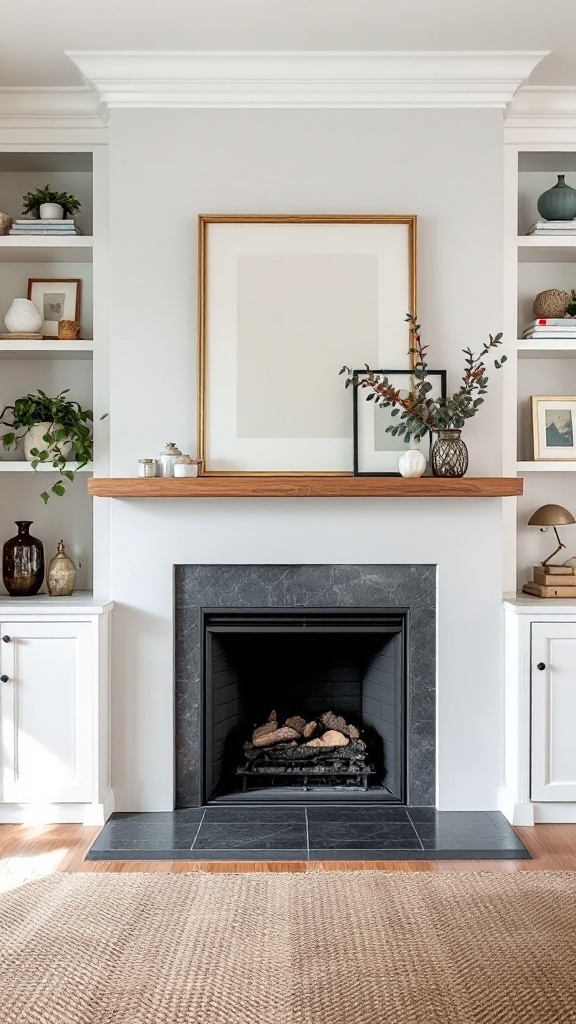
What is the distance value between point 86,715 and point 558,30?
Result: 2.92 meters

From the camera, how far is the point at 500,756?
3.16 m

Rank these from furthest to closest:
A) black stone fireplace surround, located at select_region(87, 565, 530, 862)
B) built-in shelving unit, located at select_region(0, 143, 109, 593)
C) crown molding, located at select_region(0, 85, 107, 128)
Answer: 1. built-in shelving unit, located at select_region(0, 143, 109, 593)
2. crown molding, located at select_region(0, 85, 107, 128)
3. black stone fireplace surround, located at select_region(87, 565, 530, 862)

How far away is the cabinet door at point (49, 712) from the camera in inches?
119

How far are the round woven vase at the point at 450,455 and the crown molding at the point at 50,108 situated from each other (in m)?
1.81

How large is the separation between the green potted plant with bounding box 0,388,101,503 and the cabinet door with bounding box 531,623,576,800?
6.09 feet

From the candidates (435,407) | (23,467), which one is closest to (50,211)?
(23,467)

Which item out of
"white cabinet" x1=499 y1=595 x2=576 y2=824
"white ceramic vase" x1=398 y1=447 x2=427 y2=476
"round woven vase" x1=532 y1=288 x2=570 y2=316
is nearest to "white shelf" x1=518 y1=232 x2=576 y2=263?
"round woven vase" x1=532 y1=288 x2=570 y2=316

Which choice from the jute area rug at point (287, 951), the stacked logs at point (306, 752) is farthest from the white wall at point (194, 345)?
the jute area rug at point (287, 951)

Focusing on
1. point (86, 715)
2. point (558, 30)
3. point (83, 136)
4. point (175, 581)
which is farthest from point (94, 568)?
point (558, 30)

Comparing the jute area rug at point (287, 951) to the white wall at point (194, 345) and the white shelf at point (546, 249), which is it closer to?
the white wall at point (194, 345)

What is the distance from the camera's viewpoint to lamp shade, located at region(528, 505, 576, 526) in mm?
3283

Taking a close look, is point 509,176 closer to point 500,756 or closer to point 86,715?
point 500,756

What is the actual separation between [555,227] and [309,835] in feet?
8.19

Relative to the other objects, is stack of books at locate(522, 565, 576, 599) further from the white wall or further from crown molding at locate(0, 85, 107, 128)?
crown molding at locate(0, 85, 107, 128)
